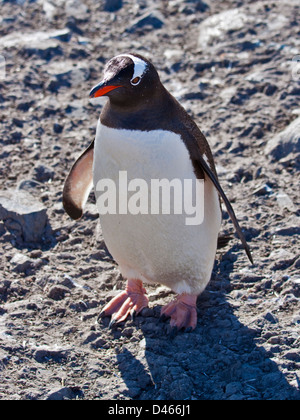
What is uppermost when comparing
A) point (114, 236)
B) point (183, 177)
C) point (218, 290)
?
point (183, 177)

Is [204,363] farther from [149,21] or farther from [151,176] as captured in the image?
[149,21]

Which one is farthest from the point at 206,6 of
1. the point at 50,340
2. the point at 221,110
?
the point at 50,340

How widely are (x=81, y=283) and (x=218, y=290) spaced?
80 cm

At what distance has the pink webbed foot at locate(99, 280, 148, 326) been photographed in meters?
3.46

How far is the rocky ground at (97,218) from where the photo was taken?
3041mm

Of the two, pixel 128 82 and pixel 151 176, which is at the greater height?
pixel 128 82

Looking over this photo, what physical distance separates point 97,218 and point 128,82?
1419 mm

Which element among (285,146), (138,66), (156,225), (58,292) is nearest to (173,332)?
(156,225)

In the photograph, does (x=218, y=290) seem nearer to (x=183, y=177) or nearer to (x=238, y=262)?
(x=238, y=262)

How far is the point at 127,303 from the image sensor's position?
11.5 ft

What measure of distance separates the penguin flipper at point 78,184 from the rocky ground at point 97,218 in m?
0.29

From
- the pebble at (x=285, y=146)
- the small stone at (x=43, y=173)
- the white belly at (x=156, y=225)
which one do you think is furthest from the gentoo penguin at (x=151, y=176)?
the pebble at (x=285, y=146)

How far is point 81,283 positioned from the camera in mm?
3742
